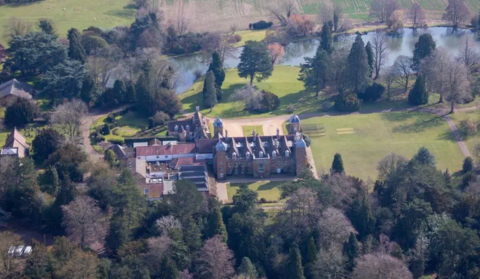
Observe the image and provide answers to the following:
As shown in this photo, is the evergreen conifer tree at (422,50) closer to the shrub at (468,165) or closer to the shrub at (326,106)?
the shrub at (326,106)

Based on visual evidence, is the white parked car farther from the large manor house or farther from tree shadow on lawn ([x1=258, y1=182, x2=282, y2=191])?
tree shadow on lawn ([x1=258, y1=182, x2=282, y2=191])

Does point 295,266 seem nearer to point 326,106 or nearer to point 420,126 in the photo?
point 420,126

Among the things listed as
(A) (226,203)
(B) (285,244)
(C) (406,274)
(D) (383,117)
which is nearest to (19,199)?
(A) (226,203)

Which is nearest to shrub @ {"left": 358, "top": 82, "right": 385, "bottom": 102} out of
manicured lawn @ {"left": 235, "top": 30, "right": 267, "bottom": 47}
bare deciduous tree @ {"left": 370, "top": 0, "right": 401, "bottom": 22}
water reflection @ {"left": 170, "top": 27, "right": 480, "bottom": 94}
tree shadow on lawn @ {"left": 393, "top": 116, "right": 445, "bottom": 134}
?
tree shadow on lawn @ {"left": 393, "top": 116, "right": 445, "bottom": 134}

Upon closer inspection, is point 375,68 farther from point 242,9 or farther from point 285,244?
point 285,244

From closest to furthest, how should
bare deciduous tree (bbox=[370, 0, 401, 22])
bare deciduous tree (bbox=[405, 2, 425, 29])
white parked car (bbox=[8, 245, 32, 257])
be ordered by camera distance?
white parked car (bbox=[8, 245, 32, 257])
bare deciduous tree (bbox=[405, 2, 425, 29])
bare deciduous tree (bbox=[370, 0, 401, 22])

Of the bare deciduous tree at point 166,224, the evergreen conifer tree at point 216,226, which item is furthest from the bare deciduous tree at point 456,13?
the bare deciduous tree at point 166,224

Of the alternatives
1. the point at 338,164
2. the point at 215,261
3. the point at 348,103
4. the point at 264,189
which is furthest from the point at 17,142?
the point at 348,103
